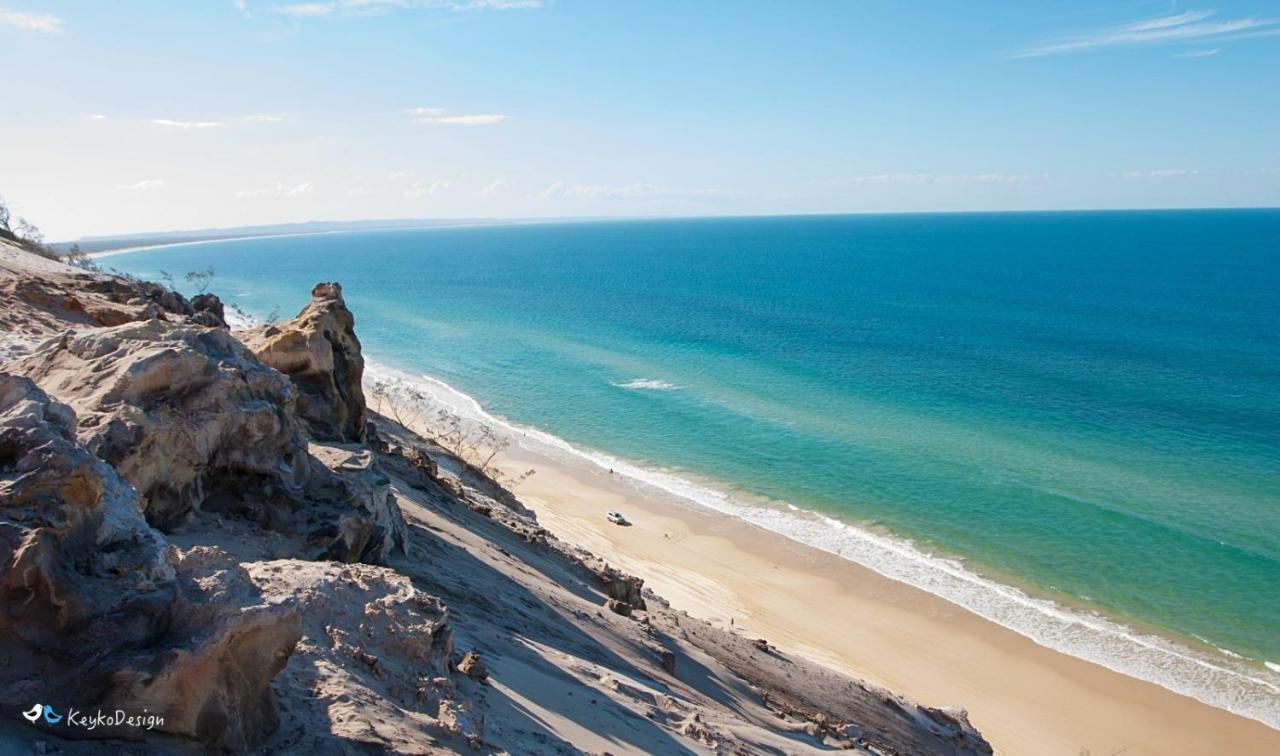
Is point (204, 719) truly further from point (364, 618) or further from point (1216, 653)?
point (1216, 653)

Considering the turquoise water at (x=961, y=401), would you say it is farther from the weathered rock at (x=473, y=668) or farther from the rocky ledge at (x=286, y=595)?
the weathered rock at (x=473, y=668)

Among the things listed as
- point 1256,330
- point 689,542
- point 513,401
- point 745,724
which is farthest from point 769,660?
point 1256,330

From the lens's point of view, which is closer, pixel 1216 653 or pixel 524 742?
pixel 524 742

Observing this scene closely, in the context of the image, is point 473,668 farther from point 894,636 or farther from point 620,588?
point 894,636

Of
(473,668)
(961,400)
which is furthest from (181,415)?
(961,400)

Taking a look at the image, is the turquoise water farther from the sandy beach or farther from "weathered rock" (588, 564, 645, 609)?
"weathered rock" (588, 564, 645, 609)

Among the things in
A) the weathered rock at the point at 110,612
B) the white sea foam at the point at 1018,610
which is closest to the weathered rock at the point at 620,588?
the weathered rock at the point at 110,612
